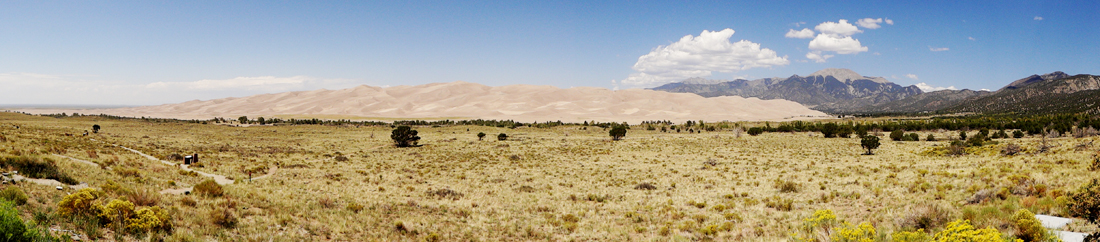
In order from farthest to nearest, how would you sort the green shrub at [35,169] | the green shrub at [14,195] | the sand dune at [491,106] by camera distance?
the sand dune at [491,106]
the green shrub at [35,169]
the green shrub at [14,195]

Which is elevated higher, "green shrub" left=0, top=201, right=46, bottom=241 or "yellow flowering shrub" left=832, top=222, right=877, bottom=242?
"green shrub" left=0, top=201, right=46, bottom=241

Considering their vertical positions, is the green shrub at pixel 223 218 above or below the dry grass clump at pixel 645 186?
above

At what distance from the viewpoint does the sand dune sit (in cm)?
14938

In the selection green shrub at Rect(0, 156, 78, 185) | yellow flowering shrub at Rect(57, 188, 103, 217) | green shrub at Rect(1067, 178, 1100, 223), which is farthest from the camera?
green shrub at Rect(0, 156, 78, 185)

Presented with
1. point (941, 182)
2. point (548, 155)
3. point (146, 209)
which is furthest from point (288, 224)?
point (548, 155)

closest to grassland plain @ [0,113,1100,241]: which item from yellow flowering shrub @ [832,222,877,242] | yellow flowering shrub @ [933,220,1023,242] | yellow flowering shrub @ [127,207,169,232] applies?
yellow flowering shrub @ [127,207,169,232]

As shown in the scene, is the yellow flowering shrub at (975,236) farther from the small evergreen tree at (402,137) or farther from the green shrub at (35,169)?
the small evergreen tree at (402,137)

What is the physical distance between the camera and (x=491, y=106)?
544 feet

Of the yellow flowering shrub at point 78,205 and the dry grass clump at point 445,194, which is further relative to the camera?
the dry grass clump at point 445,194

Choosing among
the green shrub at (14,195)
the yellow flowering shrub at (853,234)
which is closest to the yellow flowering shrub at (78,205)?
the green shrub at (14,195)

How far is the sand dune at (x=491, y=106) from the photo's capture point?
149375 millimetres

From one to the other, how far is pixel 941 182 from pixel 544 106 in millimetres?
149952

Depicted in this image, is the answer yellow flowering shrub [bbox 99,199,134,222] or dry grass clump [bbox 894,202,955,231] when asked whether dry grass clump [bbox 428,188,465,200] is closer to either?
yellow flowering shrub [bbox 99,199,134,222]

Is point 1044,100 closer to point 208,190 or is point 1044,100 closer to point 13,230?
point 208,190
